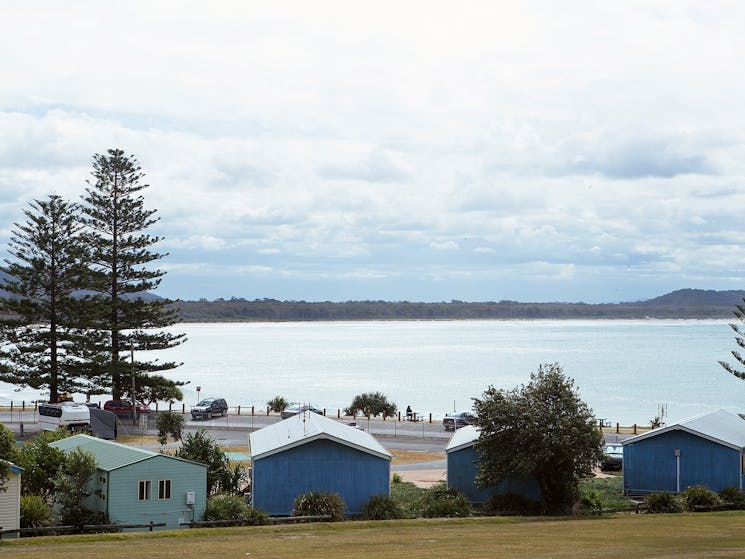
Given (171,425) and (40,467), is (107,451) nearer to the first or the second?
(40,467)

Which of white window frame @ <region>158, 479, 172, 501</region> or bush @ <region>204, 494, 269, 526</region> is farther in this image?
white window frame @ <region>158, 479, 172, 501</region>

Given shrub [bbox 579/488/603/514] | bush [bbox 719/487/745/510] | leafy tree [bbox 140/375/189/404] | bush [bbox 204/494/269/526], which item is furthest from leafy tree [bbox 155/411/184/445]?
bush [bbox 719/487/745/510]

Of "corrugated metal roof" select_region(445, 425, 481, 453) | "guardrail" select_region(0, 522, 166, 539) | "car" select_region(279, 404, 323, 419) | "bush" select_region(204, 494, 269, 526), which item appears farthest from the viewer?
"car" select_region(279, 404, 323, 419)

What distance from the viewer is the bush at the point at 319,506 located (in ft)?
84.1

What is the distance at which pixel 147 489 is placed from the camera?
81.1 ft

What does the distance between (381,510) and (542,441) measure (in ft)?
16.9

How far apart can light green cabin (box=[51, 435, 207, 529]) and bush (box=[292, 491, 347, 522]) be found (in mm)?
2615

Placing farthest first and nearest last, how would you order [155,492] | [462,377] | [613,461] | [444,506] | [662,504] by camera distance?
[462,377]
[613,461]
[662,504]
[444,506]
[155,492]

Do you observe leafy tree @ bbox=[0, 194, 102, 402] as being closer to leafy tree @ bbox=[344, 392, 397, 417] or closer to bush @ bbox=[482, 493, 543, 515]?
leafy tree @ bbox=[344, 392, 397, 417]

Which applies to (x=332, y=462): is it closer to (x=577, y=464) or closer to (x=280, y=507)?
(x=280, y=507)

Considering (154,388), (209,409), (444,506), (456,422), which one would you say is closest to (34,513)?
(444,506)

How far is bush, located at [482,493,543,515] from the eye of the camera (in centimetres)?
2772

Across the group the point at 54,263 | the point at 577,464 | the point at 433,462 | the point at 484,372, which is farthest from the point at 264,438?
the point at 484,372

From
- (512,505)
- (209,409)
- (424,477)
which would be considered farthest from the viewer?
(209,409)
